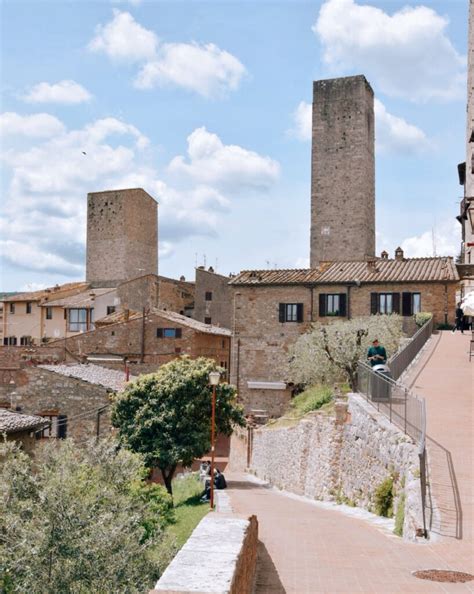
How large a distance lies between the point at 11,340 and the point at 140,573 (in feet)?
179

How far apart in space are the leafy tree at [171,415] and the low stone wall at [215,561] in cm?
1999

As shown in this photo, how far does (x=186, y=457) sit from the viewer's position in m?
27.9

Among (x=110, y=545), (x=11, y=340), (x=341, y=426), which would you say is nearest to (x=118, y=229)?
(x=11, y=340)

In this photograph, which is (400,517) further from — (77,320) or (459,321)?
(77,320)

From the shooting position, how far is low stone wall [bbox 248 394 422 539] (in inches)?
550

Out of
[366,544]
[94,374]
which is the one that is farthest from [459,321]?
[366,544]

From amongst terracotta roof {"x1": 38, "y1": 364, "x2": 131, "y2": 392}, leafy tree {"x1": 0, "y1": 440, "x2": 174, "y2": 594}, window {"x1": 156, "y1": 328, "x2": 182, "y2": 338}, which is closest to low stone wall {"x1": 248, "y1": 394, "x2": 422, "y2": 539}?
leafy tree {"x1": 0, "y1": 440, "x2": 174, "y2": 594}

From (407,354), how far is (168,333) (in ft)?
75.3

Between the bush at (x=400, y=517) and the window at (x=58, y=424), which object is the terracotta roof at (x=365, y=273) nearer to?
the window at (x=58, y=424)

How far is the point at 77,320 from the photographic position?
193 feet

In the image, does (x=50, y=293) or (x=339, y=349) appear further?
(x=50, y=293)

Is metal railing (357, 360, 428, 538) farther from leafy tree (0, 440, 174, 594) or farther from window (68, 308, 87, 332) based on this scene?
window (68, 308, 87, 332)

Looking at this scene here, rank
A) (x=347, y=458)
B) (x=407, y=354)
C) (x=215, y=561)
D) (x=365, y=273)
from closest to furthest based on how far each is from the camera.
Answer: (x=215, y=561) < (x=347, y=458) < (x=407, y=354) < (x=365, y=273)

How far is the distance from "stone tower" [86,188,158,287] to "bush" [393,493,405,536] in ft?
193
